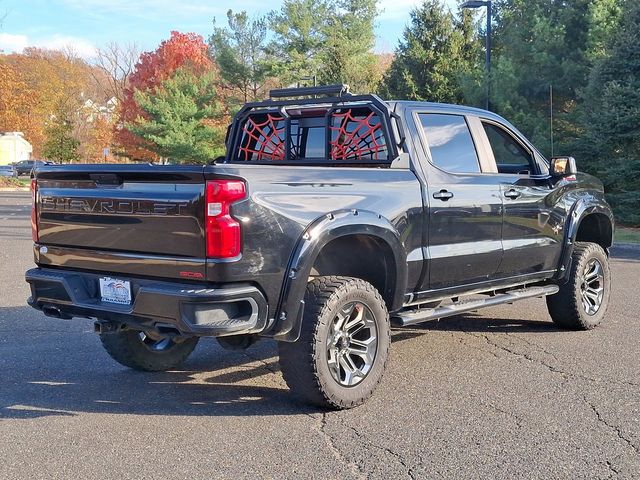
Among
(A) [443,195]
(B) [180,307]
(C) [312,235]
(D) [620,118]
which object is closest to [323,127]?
(A) [443,195]

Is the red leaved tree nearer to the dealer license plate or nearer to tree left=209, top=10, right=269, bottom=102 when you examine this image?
tree left=209, top=10, right=269, bottom=102

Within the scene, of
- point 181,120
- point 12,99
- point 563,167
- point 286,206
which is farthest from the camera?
point 12,99

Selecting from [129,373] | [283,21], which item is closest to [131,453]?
[129,373]

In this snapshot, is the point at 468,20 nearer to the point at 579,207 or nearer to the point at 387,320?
Answer: the point at 579,207

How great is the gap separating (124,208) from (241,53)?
39501 millimetres

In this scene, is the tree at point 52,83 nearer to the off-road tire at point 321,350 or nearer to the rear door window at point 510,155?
the rear door window at point 510,155

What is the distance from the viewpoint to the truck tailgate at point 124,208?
13.7 feet

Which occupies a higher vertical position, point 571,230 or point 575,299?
point 571,230

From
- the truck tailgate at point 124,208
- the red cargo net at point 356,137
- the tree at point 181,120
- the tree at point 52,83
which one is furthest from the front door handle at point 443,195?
the tree at point 52,83

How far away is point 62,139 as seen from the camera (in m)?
61.7

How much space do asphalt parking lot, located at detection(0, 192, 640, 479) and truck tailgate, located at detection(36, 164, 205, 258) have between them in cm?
107

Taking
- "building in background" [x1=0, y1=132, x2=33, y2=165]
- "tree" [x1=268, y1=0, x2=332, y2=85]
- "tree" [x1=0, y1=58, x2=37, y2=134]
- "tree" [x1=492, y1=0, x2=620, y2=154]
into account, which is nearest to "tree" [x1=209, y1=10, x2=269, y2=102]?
"tree" [x1=268, y1=0, x2=332, y2=85]

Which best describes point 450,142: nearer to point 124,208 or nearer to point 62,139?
point 124,208

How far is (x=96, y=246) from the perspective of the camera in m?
4.66
